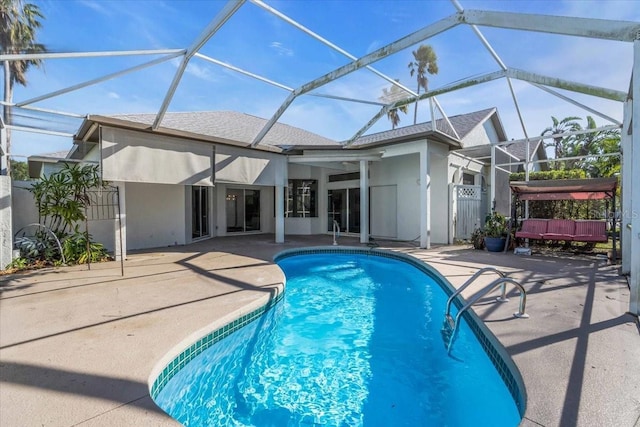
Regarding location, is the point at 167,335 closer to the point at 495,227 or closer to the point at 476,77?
the point at 476,77

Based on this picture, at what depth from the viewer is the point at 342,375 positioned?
12.2 ft

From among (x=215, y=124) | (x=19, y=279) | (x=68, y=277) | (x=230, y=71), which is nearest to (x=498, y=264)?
(x=230, y=71)

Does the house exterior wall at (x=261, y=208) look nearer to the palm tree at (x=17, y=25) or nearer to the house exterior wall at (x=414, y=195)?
the house exterior wall at (x=414, y=195)

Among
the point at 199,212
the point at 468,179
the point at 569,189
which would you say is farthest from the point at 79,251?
the point at 468,179

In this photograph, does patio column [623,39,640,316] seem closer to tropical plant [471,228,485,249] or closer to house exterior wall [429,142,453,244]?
tropical plant [471,228,485,249]

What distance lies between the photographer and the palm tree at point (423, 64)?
28828 millimetres

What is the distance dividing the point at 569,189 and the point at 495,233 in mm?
2356

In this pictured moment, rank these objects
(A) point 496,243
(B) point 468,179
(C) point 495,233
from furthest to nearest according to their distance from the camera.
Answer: (B) point 468,179
(C) point 495,233
(A) point 496,243

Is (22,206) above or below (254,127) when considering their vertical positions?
below

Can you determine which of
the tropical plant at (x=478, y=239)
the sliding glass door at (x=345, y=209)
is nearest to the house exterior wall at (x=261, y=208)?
the sliding glass door at (x=345, y=209)

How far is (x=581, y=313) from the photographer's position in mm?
4035

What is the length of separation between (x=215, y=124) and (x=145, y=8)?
7101mm

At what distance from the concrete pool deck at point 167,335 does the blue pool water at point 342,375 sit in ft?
1.29

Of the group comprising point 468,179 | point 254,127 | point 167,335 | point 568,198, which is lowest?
point 167,335
